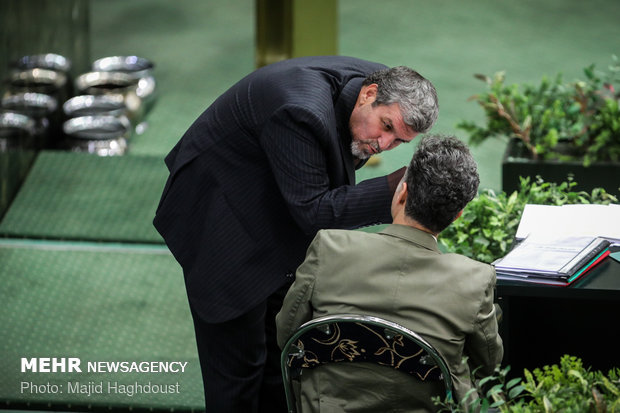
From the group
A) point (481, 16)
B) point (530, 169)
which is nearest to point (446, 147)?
point (530, 169)

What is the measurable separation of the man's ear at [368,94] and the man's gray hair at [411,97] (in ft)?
0.09

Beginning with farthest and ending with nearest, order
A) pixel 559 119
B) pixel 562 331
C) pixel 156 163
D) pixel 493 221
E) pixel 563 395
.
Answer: pixel 156 163 < pixel 559 119 < pixel 493 221 < pixel 562 331 < pixel 563 395

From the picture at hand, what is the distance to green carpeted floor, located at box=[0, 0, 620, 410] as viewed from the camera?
3.74 meters

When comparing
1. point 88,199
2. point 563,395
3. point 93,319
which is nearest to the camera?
point 563,395

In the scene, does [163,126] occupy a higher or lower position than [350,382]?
lower

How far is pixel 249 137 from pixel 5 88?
312 centimetres

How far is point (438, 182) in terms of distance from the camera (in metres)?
2.06

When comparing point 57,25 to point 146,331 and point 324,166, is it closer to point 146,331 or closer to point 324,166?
point 146,331

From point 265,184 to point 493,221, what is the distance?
87cm

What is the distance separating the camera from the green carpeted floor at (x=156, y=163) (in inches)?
147

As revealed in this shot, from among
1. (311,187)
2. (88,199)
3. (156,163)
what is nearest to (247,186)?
(311,187)

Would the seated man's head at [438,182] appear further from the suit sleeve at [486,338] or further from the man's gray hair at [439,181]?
the suit sleeve at [486,338]

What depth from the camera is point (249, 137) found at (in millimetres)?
2514

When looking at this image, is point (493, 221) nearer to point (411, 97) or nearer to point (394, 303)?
point (411, 97)
